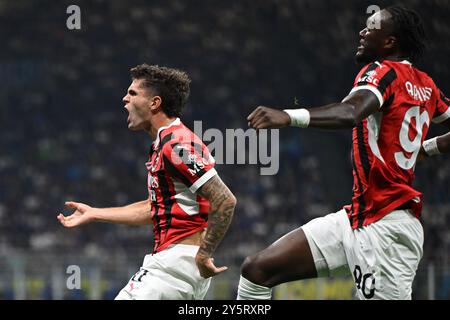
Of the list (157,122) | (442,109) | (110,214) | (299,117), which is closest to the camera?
(299,117)

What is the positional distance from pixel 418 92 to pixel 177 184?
136 cm

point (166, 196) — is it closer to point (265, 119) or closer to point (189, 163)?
point (189, 163)

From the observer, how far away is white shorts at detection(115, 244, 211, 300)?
13.8 feet

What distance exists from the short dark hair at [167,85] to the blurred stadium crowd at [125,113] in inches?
317

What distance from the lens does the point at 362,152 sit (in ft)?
13.9

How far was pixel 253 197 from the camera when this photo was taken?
16.7 metres

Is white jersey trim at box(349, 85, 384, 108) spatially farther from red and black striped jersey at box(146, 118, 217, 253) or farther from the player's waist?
the player's waist

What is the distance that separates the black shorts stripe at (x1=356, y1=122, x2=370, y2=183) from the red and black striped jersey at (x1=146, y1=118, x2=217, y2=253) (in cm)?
78

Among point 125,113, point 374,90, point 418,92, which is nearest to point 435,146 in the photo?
point 418,92

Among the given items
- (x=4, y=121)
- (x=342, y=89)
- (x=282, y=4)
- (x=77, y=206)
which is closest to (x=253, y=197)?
(x=342, y=89)

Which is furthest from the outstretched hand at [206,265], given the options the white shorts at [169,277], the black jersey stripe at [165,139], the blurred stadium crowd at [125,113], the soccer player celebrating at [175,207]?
the blurred stadium crowd at [125,113]

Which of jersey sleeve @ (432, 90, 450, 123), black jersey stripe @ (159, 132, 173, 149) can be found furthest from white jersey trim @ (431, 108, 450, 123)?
black jersey stripe @ (159, 132, 173, 149)

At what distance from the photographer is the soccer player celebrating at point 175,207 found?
4168 mm

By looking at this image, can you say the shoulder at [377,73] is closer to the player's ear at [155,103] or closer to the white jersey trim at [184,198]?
the white jersey trim at [184,198]
